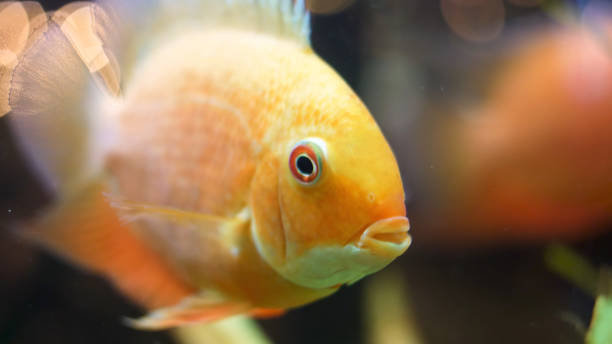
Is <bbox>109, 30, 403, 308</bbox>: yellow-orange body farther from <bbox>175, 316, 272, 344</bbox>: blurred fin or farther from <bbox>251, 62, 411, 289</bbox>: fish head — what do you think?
<bbox>175, 316, 272, 344</bbox>: blurred fin

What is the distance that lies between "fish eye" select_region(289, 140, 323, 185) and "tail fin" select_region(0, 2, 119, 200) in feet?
2.41

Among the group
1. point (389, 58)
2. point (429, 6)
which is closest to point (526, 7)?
point (429, 6)

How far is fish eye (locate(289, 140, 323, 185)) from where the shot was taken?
95cm

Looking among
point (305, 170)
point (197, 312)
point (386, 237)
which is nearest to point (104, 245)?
point (197, 312)

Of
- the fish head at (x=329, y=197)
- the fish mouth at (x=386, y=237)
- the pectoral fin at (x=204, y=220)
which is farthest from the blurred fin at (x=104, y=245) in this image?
the fish mouth at (x=386, y=237)

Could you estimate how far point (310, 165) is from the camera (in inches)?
38.0

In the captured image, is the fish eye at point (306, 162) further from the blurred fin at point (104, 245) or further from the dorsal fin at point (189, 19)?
the blurred fin at point (104, 245)

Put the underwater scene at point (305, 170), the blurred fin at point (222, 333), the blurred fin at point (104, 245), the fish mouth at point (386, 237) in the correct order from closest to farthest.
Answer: the fish mouth at point (386, 237), the underwater scene at point (305, 170), the blurred fin at point (104, 245), the blurred fin at point (222, 333)

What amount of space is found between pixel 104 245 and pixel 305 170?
1.00 meters

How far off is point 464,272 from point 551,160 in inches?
32.6

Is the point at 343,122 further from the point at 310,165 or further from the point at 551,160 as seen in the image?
the point at 551,160

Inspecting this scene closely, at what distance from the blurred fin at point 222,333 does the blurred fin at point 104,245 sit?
1.88 feet

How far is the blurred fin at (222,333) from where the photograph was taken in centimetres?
204

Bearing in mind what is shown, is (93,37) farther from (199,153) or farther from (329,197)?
(329,197)
